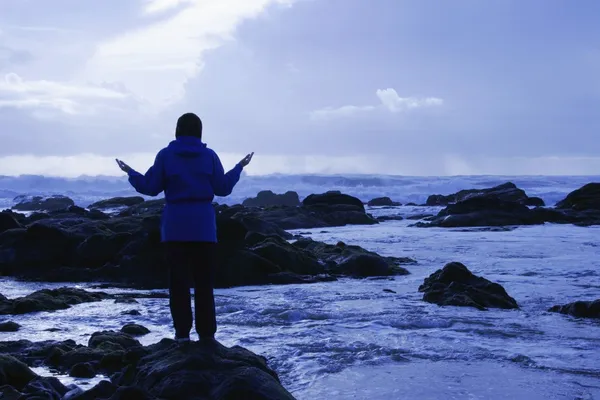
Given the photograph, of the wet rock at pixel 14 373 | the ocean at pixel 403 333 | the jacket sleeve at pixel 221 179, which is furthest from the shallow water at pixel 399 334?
the wet rock at pixel 14 373

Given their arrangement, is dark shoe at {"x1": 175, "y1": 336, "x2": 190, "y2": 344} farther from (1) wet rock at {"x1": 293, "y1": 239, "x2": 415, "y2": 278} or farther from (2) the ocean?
(1) wet rock at {"x1": 293, "y1": 239, "x2": 415, "y2": 278}

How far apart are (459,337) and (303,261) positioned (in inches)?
276

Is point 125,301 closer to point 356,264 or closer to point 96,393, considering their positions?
point 356,264

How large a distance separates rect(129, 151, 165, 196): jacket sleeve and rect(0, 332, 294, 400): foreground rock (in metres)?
1.23

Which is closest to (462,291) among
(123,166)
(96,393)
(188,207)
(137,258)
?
(188,207)

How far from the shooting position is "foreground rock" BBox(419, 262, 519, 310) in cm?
1020

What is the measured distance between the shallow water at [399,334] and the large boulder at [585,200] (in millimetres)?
21133

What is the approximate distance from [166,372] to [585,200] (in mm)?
34003

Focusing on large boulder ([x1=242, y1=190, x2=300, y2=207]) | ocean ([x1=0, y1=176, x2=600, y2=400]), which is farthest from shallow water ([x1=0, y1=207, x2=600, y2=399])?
large boulder ([x1=242, y1=190, x2=300, y2=207])

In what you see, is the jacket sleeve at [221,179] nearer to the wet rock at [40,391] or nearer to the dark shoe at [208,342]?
the dark shoe at [208,342]

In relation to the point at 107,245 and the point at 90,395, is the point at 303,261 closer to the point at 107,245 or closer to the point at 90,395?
the point at 107,245

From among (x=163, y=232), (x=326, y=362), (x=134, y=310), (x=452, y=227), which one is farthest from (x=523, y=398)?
(x=452, y=227)

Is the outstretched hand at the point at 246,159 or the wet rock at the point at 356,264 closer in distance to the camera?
the outstretched hand at the point at 246,159

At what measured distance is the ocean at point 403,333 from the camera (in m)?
6.07
